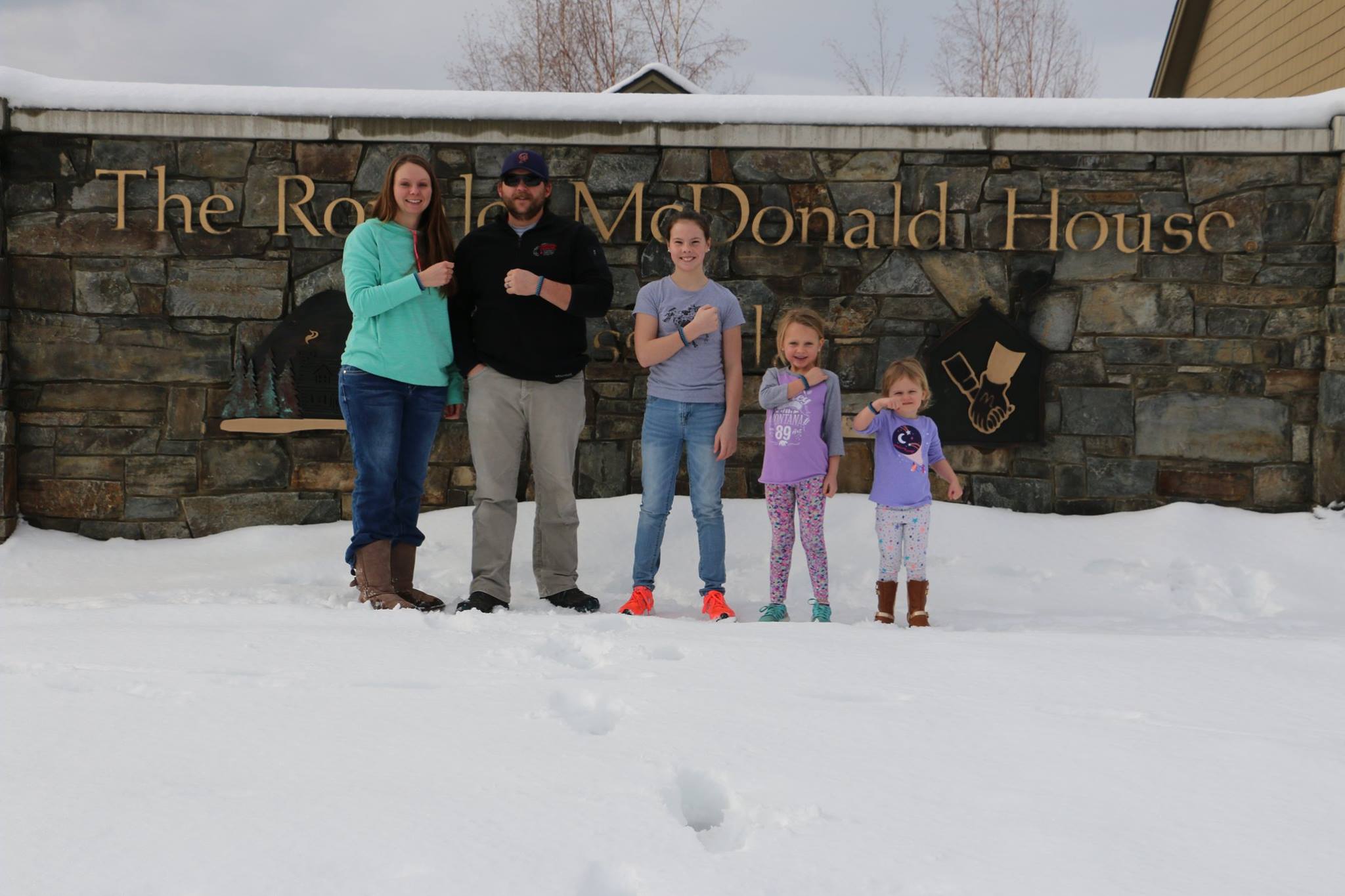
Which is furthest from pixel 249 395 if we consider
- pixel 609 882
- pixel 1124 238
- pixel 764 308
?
pixel 1124 238

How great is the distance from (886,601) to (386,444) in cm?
184

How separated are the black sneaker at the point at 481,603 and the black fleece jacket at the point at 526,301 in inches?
30.7

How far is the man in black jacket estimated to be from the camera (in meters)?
3.66

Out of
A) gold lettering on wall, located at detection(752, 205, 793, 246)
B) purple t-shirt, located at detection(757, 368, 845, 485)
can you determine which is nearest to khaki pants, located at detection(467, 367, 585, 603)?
purple t-shirt, located at detection(757, 368, 845, 485)

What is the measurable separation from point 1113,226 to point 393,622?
381 centimetres

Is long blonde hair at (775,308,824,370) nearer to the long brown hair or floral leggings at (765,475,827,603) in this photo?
floral leggings at (765,475,827,603)

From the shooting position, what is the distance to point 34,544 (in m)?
4.74

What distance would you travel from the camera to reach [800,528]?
376 cm

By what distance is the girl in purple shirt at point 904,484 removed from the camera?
3633 mm

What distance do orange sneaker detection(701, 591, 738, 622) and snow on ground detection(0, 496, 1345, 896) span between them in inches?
21.8

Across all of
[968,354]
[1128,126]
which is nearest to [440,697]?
[968,354]

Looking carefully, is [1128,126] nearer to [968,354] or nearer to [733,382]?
[968,354]

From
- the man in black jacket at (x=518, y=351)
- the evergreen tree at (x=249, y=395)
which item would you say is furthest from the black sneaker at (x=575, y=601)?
the evergreen tree at (x=249, y=395)

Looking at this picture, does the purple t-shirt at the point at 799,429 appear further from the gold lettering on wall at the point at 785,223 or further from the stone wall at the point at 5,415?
the stone wall at the point at 5,415
